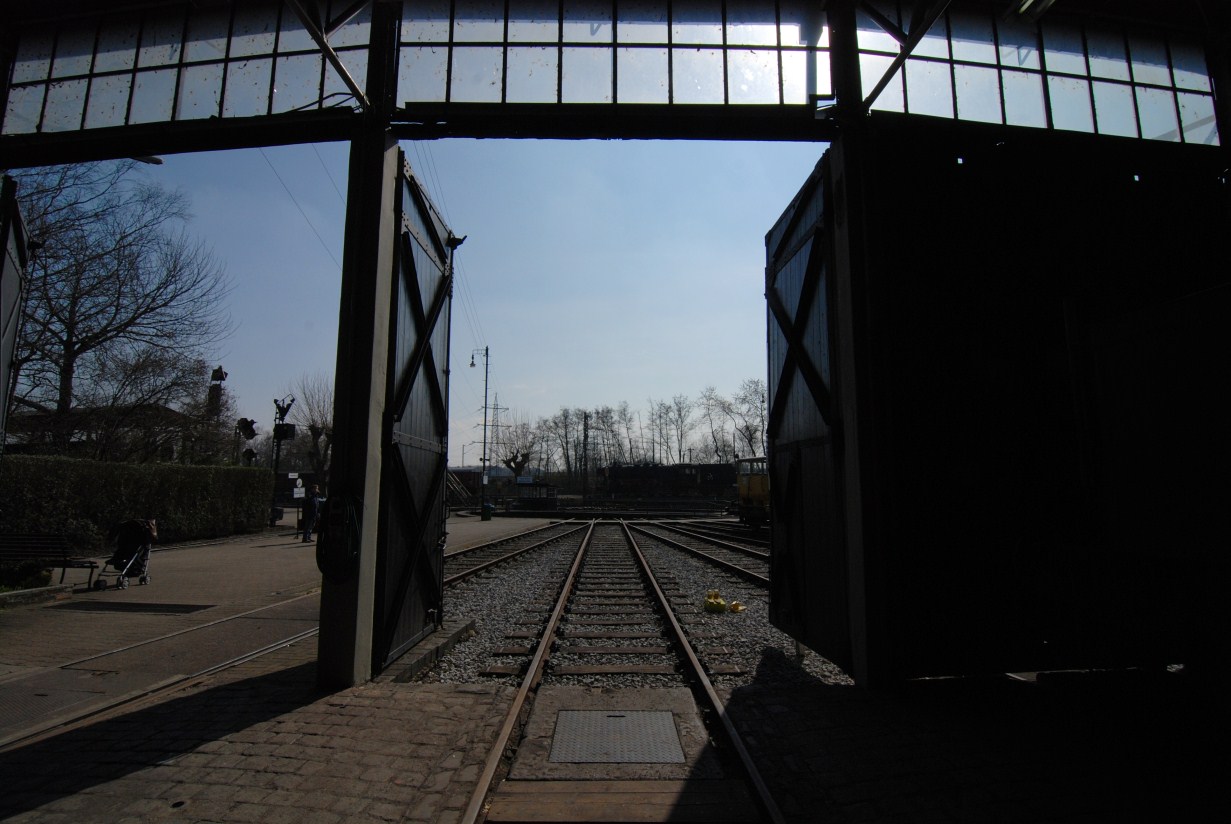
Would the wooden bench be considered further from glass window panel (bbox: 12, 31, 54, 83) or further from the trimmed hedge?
glass window panel (bbox: 12, 31, 54, 83)

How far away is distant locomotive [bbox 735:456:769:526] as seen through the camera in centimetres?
2569

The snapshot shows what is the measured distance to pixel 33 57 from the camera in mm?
7332

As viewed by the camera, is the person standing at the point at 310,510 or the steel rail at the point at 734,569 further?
the person standing at the point at 310,510

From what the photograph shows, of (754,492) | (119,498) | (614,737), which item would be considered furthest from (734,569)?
(119,498)

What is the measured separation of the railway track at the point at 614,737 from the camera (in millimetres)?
3248

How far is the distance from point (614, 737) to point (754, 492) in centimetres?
2312

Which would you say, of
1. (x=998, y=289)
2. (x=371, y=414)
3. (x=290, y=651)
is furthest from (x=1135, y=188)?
(x=290, y=651)

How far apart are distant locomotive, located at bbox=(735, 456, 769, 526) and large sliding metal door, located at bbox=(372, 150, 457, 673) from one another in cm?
1918

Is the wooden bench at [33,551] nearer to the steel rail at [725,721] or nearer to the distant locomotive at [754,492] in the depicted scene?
the steel rail at [725,721]

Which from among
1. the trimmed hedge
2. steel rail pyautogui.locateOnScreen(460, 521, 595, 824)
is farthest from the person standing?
steel rail pyautogui.locateOnScreen(460, 521, 595, 824)

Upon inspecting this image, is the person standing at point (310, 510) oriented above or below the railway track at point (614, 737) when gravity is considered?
above

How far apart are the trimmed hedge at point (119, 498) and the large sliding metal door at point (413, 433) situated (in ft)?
33.8

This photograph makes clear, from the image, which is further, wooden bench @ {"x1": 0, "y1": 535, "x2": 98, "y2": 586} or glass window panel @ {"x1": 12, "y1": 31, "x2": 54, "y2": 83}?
wooden bench @ {"x1": 0, "y1": 535, "x2": 98, "y2": 586}

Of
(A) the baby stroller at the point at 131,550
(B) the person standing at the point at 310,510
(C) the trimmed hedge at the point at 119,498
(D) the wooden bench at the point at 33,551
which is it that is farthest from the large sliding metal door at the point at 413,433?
(B) the person standing at the point at 310,510
